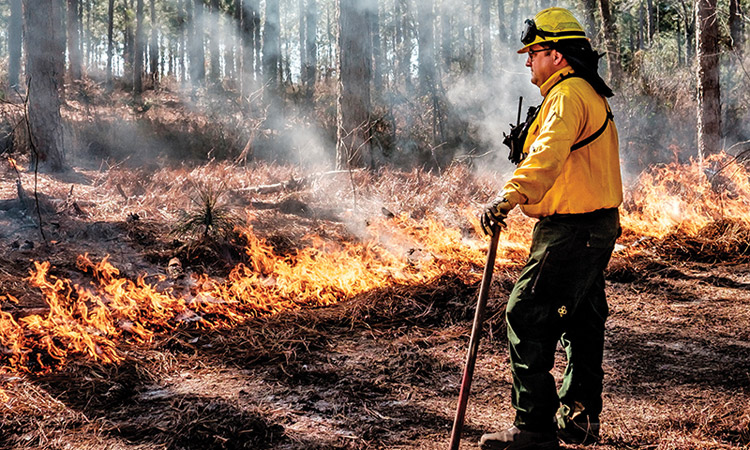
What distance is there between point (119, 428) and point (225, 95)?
21167 millimetres

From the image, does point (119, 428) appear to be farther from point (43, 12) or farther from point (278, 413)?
point (43, 12)

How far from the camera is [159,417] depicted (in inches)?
117

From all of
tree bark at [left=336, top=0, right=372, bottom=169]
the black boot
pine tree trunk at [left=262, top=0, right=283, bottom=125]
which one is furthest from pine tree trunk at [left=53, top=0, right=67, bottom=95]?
the black boot

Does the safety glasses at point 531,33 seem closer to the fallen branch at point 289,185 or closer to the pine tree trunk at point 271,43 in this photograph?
the fallen branch at point 289,185

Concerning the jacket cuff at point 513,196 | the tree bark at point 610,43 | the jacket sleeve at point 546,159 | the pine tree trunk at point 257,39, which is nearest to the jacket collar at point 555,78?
the jacket sleeve at point 546,159

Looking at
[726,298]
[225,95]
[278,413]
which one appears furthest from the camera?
[225,95]

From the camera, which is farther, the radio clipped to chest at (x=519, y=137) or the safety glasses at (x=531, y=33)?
the radio clipped to chest at (x=519, y=137)

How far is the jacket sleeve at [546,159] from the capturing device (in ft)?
7.72

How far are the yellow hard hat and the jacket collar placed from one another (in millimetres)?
147

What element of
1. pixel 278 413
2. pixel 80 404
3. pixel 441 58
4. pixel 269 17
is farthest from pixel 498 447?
pixel 269 17

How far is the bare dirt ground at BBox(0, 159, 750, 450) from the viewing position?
2822mm

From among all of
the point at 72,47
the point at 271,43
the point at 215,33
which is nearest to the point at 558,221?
the point at 72,47

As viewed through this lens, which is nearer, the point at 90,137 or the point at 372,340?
the point at 372,340

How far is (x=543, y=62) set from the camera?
8.84ft
